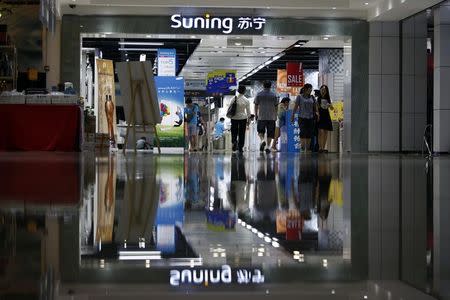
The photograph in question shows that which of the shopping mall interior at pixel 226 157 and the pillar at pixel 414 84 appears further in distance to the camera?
the pillar at pixel 414 84

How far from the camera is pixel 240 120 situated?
17.2 metres

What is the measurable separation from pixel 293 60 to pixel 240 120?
465 inches

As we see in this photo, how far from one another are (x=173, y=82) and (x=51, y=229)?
2086 centimetres

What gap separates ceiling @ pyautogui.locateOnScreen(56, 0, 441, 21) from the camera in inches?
690

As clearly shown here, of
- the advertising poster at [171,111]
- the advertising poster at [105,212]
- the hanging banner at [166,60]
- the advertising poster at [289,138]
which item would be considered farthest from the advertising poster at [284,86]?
the advertising poster at [105,212]

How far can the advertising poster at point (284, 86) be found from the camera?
2909 cm

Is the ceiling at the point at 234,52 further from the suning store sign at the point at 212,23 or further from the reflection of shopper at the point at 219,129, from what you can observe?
the reflection of shopper at the point at 219,129

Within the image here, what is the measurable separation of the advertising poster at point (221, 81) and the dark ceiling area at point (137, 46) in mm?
2398

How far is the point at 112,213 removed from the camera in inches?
86.1

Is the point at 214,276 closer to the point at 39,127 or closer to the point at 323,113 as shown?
the point at 39,127

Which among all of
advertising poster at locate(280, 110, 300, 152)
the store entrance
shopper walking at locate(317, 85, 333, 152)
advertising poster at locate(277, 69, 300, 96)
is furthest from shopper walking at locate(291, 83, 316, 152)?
advertising poster at locate(277, 69, 300, 96)

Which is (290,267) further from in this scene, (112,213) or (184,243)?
(112,213)

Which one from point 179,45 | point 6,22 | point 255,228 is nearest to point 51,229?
point 255,228

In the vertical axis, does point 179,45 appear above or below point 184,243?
above
